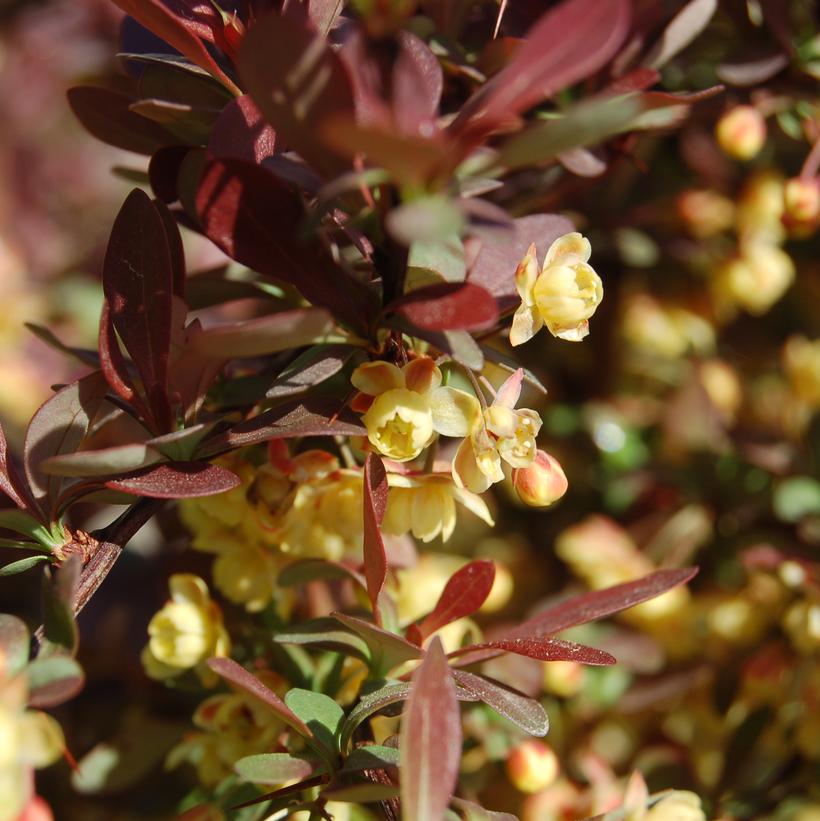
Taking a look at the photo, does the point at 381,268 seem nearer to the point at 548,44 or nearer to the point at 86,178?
the point at 548,44

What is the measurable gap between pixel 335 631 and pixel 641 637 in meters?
0.49

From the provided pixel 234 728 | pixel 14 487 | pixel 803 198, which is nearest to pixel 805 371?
pixel 803 198

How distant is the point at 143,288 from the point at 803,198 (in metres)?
0.68

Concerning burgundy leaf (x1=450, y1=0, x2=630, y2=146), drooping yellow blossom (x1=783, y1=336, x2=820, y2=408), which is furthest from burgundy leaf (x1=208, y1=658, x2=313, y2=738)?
drooping yellow blossom (x1=783, y1=336, x2=820, y2=408)

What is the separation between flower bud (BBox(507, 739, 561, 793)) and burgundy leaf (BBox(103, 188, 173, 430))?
0.47 meters

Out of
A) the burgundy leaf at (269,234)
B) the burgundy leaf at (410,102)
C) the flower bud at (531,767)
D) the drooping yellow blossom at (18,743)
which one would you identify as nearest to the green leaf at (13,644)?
the drooping yellow blossom at (18,743)

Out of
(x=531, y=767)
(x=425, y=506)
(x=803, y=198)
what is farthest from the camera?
(x=803, y=198)

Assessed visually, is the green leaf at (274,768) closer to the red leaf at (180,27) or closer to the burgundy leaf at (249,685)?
the burgundy leaf at (249,685)

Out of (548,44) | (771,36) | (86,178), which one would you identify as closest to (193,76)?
(548,44)

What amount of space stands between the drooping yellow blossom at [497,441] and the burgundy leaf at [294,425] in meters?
0.07

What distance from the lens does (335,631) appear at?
66 cm

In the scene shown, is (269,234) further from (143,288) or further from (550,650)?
(550,650)

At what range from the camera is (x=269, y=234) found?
0.55 metres

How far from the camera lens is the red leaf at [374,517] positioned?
57 centimetres
